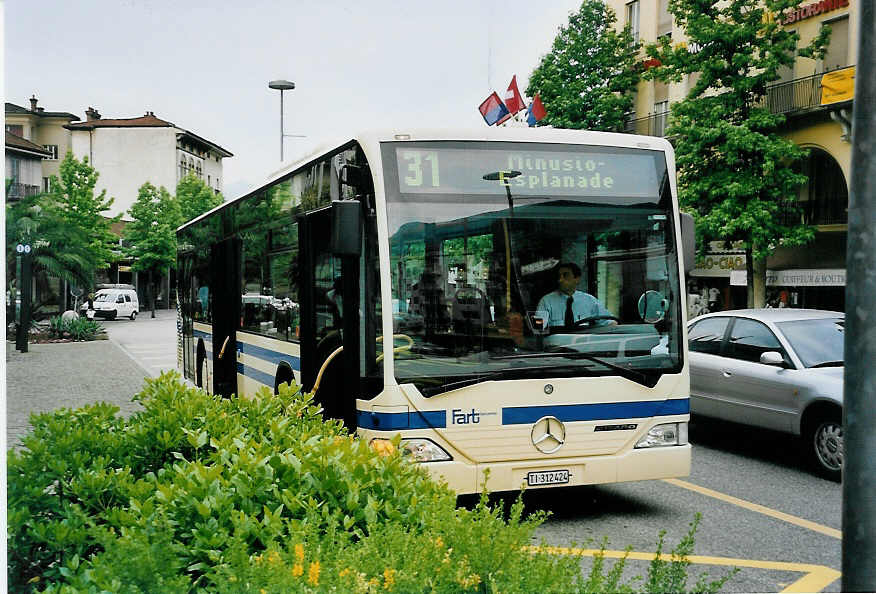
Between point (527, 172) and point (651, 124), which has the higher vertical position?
point (651, 124)

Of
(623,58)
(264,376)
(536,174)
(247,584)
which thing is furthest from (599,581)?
(623,58)

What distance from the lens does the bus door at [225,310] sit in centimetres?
1109

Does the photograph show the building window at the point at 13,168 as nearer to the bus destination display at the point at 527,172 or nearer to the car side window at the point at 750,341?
the bus destination display at the point at 527,172

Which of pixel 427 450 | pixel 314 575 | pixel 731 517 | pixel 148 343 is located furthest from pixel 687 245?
pixel 148 343

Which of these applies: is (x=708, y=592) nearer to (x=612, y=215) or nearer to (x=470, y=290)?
(x=470, y=290)

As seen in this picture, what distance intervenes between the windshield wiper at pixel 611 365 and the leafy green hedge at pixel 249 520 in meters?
2.38

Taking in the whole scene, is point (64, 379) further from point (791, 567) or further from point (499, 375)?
point (791, 567)

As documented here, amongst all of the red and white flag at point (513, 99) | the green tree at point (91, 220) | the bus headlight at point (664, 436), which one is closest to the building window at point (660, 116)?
the red and white flag at point (513, 99)

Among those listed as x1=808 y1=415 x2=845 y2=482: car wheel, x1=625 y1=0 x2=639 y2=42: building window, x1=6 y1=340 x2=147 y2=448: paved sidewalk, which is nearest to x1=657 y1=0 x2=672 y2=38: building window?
x1=625 y1=0 x2=639 y2=42: building window

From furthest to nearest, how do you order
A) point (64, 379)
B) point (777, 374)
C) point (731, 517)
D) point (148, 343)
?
point (148, 343) → point (64, 379) → point (777, 374) → point (731, 517)

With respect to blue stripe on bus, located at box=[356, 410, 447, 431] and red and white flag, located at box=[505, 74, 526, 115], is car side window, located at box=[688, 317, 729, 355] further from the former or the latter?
red and white flag, located at box=[505, 74, 526, 115]

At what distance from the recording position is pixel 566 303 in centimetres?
620

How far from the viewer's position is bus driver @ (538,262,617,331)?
616cm

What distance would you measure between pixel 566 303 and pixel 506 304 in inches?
17.2
